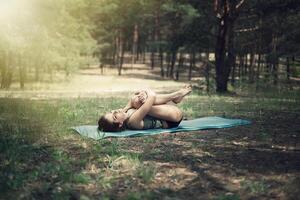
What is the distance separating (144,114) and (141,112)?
0.32ft

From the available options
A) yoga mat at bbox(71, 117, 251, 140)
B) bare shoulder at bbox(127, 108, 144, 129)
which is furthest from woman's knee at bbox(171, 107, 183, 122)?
bare shoulder at bbox(127, 108, 144, 129)

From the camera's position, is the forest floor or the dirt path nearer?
the forest floor

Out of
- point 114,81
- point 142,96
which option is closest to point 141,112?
point 142,96

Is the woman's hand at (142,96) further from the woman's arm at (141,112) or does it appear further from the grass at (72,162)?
the grass at (72,162)

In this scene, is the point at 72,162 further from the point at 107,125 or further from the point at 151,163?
the point at 107,125

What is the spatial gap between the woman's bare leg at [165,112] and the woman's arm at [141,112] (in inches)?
8.5

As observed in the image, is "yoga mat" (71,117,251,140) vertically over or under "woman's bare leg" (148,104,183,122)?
under

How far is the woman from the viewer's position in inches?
324

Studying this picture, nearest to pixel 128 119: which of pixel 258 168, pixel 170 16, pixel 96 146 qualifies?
pixel 96 146

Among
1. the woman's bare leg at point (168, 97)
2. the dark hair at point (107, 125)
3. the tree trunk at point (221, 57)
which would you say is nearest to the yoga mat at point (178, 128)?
the dark hair at point (107, 125)

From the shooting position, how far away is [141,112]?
8.37 metres

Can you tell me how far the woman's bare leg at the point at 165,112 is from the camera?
857 cm

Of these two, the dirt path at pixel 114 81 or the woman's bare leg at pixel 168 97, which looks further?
the dirt path at pixel 114 81

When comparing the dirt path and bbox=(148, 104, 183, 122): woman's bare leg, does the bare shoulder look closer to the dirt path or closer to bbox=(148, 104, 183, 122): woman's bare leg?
bbox=(148, 104, 183, 122): woman's bare leg
